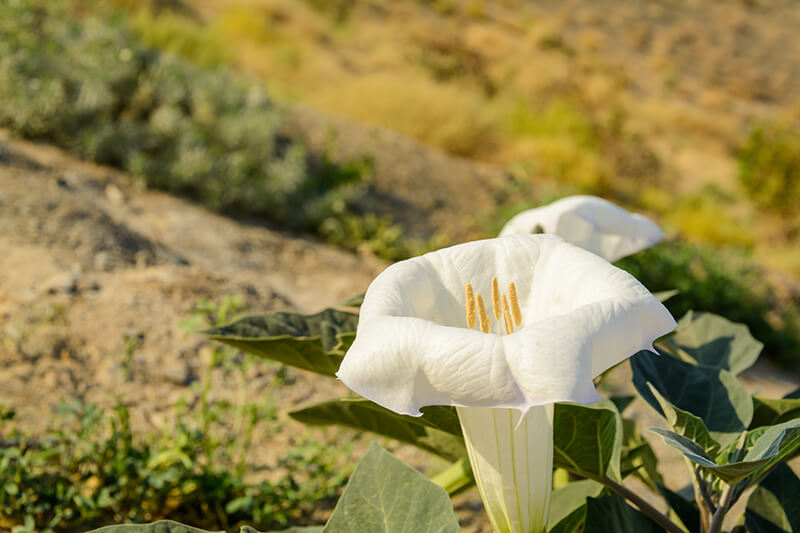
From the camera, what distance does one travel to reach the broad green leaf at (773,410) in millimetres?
1128

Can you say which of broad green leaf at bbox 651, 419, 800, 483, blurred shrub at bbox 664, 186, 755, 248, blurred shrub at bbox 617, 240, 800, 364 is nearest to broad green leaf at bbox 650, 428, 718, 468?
broad green leaf at bbox 651, 419, 800, 483

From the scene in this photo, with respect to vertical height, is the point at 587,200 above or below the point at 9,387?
above

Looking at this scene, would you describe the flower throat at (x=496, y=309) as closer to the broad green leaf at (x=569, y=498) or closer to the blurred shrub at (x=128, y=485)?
the broad green leaf at (x=569, y=498)

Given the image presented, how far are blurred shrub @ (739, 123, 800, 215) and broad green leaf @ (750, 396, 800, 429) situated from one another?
8925mm

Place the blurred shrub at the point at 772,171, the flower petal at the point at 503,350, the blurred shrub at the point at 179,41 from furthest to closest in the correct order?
the blurred shrub at the point at 772,171 < the blurred shrub at the point at 179,41 < the flower petal at the point at 503,350

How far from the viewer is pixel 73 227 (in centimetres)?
315

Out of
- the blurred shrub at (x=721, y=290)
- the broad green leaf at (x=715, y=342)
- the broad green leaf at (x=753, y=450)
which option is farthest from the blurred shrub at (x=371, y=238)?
the broad green leaf at (x=753, y=450)

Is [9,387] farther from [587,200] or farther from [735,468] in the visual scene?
[735,468]

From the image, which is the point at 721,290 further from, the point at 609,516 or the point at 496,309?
the point at 496,309

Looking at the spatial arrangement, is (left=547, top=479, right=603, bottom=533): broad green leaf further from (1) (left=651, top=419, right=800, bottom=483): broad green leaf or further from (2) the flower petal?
(2) the flower petal

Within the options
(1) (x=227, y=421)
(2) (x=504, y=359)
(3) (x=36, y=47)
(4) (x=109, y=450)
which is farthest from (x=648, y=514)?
(3) (x=36, y=47)

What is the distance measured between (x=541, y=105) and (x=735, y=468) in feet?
42.4

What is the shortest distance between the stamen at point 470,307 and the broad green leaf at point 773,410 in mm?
554

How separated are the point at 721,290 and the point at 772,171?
4.85 m
